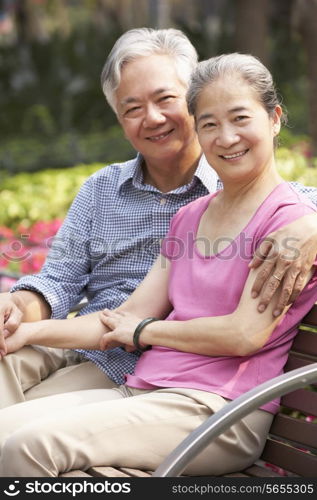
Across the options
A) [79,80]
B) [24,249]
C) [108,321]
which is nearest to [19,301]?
[108,321]

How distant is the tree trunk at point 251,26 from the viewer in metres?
13.3

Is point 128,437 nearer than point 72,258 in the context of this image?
Answer: Yes

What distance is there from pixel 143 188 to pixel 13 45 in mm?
16184

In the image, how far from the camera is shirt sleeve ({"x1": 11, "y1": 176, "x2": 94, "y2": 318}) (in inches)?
148

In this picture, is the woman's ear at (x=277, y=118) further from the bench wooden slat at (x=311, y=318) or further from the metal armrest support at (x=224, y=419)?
the metal armrest support at (x=224, y=419)

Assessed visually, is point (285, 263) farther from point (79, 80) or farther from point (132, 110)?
point (79, 80)

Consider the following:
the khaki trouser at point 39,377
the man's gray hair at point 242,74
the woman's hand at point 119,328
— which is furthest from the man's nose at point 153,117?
the khaki trouser at point 39,377

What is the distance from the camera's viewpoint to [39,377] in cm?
349

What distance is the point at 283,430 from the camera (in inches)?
117

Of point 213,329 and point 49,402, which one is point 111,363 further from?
point 213,329

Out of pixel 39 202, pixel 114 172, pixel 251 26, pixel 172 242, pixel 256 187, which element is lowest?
pixel 39 202

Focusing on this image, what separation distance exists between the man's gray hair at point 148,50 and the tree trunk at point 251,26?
32.4 feet

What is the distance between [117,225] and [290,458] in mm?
1294

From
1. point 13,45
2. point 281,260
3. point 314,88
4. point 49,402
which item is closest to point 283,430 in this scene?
point 281,260
